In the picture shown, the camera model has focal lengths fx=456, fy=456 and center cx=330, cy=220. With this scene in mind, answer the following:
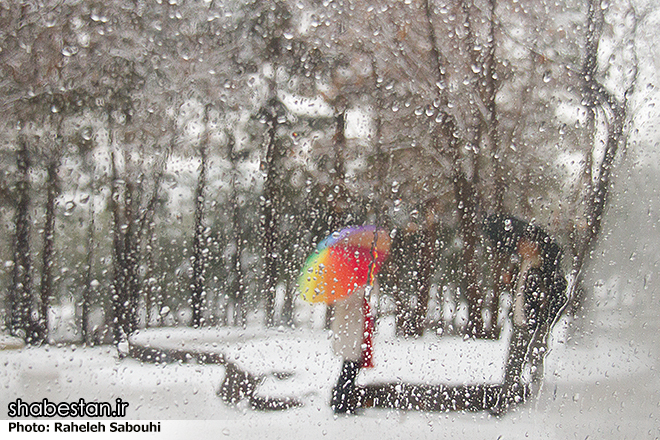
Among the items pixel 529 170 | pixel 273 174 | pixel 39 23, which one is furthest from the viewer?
pixel 529 170

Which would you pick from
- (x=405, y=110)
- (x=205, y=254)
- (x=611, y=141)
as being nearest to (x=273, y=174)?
(x=205, y=254)

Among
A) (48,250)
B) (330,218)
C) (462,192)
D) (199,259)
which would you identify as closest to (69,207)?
(48,250)

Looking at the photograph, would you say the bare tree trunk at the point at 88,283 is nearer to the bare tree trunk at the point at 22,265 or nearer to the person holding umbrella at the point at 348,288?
the bare tree trunk at the point at 22,265

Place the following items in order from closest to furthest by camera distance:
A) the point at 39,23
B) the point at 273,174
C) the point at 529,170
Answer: the point at 39,23 < the point at 273,174 < the point at 529,170

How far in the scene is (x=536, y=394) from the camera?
1.47 m

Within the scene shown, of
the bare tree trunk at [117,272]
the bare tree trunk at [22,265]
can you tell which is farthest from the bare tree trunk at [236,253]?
the bare tree trunk at [22,265]

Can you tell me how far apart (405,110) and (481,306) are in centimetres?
65

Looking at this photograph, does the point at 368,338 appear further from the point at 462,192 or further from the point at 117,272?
the point at 117,272

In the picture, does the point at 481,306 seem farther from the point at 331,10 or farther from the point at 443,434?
the point at 331,10

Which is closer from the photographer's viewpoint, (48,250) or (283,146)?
(48,250)

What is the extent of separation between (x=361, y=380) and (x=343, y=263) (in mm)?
362

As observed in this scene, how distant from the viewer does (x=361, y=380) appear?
54.1 inches

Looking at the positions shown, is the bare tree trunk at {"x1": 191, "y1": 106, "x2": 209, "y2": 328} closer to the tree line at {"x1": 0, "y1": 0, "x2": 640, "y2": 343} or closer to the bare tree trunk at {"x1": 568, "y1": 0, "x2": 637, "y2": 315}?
the tree line at {"x1": 0, "y1": 0, "x2": 640, "y2": 343}

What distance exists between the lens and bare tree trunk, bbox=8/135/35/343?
3.89 ft
